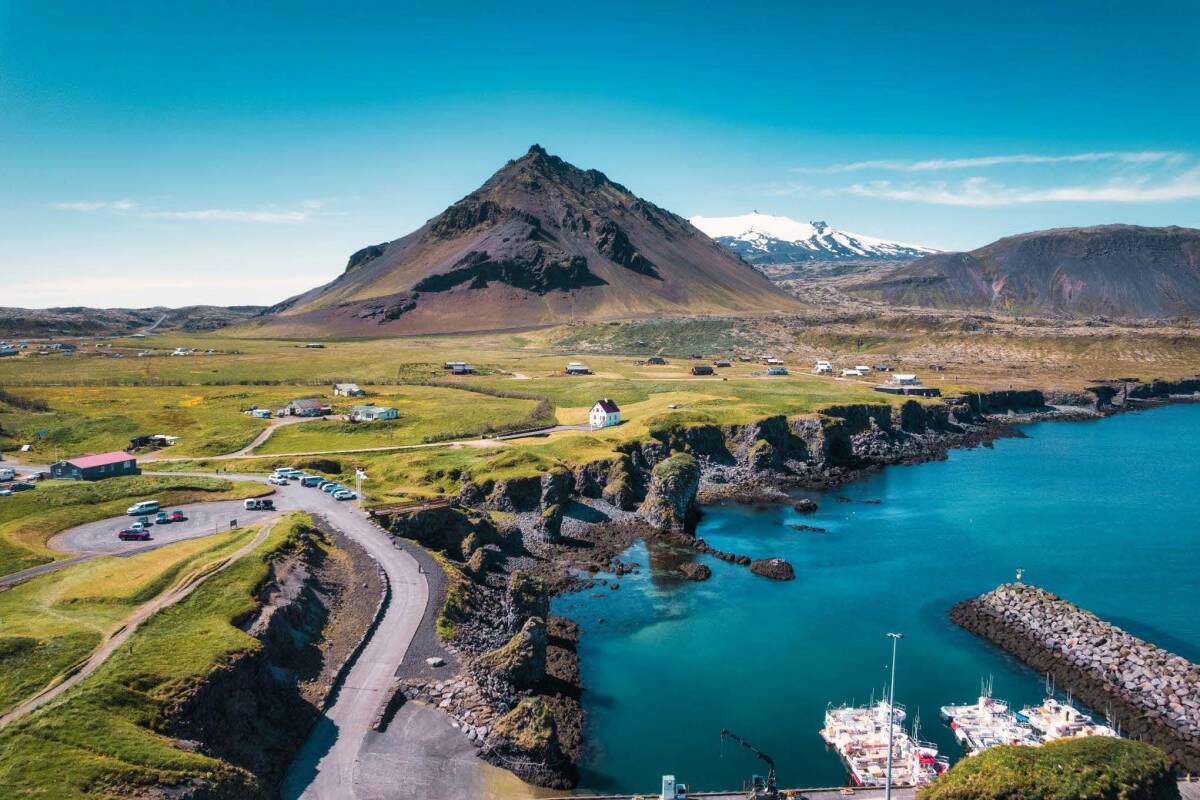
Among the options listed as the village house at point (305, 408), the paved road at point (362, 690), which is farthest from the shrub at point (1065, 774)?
the village house at point (305, 408)

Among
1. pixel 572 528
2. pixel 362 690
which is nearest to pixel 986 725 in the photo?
pixel 362 690

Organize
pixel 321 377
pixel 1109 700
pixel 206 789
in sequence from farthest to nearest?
pixel 321 377
pixel 1109 700
pixel 206 789

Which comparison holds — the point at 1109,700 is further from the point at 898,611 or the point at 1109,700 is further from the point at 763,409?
the point at 763,409

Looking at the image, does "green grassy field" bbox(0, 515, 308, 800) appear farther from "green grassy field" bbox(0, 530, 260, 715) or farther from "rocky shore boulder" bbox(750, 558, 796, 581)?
"rocky shore boulder" bbox(750, 558, 796, 581)

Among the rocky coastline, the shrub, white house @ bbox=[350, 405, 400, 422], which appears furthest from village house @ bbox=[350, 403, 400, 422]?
the shrub

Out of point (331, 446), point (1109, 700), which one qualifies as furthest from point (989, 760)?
point (331, 446)

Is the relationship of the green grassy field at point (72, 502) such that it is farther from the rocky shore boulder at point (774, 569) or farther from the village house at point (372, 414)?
the rocky shore boulder at point (774, 569)

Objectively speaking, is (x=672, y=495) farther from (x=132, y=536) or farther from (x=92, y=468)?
(x=92, y=468)
